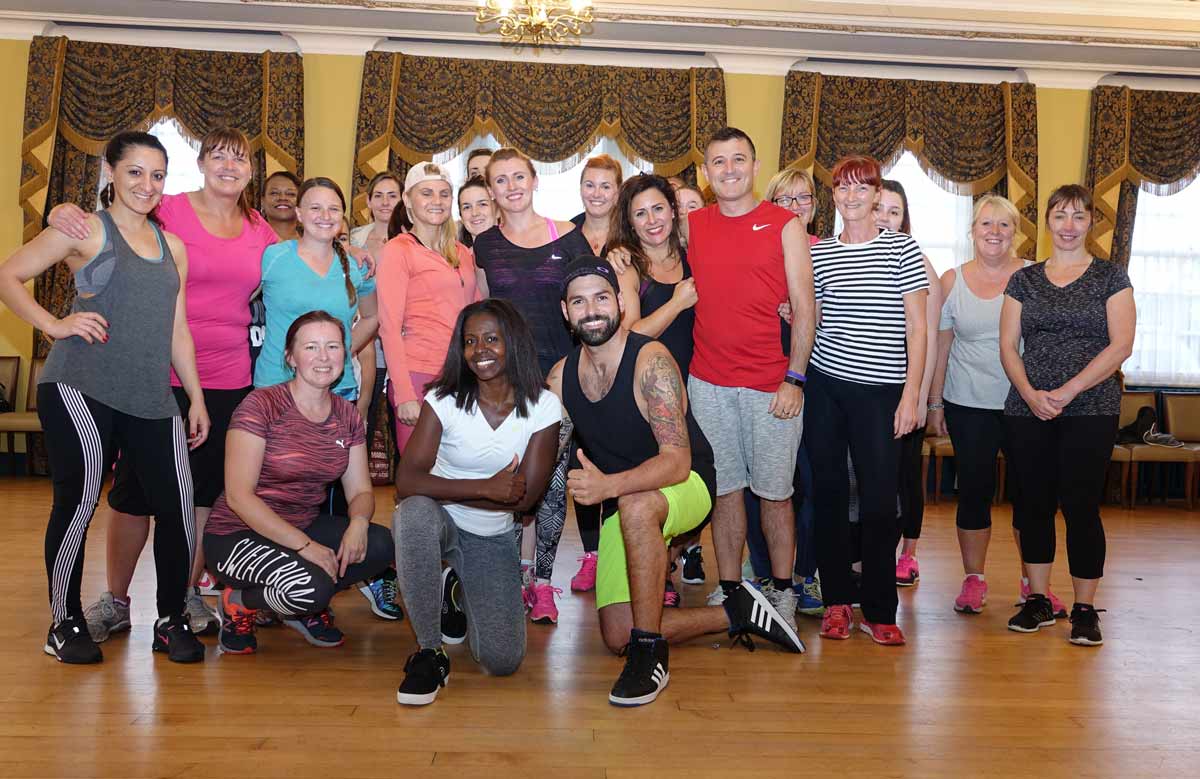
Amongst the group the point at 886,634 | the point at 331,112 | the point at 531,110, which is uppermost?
the point at 531,110

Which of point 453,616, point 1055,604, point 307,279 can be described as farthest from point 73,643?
point 1055,604

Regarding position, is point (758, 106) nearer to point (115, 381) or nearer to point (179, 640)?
point (115, 381)

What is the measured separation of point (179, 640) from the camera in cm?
312

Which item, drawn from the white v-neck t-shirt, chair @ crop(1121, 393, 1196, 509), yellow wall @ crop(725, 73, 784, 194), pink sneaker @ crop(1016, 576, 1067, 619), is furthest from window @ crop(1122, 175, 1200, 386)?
the white v-neck t-shirt

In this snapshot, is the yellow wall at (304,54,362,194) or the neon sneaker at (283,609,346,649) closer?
the neon sneaker at (283,609,346,649)

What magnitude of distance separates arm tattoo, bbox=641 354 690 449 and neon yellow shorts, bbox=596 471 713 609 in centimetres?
15

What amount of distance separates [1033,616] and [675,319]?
5.66ft

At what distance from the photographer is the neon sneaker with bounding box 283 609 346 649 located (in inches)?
132

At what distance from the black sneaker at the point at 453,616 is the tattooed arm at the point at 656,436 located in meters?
0.76

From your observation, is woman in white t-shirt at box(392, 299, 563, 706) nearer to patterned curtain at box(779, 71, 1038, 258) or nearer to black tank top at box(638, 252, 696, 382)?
black tank top at box(638, 252, 696, 382)

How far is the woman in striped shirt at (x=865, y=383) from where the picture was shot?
11.3ft

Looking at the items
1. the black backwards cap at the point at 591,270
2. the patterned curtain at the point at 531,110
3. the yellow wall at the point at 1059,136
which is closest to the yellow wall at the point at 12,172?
the patterned curtain at the point at 531,110

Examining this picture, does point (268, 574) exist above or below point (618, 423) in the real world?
below

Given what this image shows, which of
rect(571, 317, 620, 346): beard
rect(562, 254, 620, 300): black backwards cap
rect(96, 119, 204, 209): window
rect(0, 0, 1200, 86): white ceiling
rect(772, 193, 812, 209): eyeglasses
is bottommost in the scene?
rect(571, 317, 620, 346): beard
